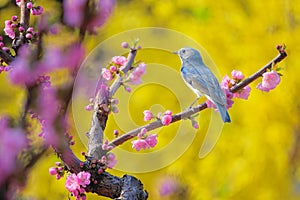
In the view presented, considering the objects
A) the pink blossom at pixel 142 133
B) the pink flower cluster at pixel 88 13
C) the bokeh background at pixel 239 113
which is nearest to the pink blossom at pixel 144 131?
the pink blossom at pixel 142 133

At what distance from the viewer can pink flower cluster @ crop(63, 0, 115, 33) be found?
1035 millimetres

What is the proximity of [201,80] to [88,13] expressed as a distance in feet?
0.89

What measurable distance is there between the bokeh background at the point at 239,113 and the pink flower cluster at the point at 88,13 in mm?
819

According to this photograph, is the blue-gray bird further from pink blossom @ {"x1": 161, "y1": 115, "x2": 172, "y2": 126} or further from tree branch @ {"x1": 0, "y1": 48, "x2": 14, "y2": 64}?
tree branch @ {"x1": 0, "y1": 48, "x2": 14, "y2": 64}

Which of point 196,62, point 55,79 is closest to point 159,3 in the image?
point 55,79

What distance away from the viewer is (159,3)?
2.55 m

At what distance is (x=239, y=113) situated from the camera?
2430 millimetres

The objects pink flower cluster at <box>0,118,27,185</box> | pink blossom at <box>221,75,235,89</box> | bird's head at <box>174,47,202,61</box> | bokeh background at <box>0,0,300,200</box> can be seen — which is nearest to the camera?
pink flower cluster at <box>0,118,27,185</box>

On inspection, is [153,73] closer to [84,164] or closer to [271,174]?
[271,174]

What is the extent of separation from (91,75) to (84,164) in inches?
8.2

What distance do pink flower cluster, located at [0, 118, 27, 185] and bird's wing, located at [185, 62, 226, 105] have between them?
0.36m

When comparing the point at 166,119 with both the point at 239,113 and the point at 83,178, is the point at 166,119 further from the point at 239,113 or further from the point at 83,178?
the point at 239,113

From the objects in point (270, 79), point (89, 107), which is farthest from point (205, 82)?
point (89, 107)

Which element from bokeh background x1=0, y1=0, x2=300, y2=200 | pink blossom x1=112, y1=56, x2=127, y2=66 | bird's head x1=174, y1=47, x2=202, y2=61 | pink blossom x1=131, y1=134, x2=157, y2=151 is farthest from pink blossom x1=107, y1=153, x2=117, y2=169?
bokeh background x1=0, y1=0, x2=300, y2=200
